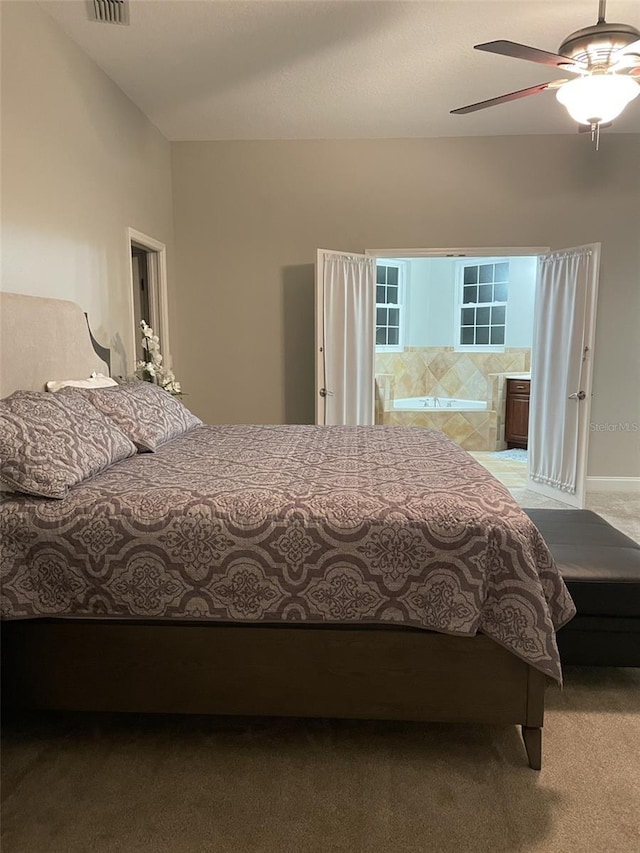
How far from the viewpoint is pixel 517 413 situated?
6988 mm

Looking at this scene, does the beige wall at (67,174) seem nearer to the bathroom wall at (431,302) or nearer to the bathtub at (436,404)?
the bathtub at (436,404)

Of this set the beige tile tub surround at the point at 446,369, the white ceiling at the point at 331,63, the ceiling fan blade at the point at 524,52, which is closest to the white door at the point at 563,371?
the white ceiling at the point at 331,63

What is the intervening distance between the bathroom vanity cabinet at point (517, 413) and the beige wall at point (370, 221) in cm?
188

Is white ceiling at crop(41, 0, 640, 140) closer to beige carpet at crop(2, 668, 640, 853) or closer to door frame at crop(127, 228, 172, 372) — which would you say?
door frame at crop(127, 228, 172, 372)

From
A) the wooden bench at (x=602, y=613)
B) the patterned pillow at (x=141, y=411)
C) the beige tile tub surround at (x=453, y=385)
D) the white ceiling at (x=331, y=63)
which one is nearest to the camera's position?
the wooden bench at (x=602, y=613)

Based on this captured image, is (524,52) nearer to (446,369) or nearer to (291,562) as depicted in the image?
(291,562)

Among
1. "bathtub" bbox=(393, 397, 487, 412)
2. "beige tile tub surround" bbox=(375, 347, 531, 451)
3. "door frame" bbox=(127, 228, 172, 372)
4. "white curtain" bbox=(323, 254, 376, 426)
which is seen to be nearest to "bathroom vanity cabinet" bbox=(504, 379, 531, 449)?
"beige tile tub surround" bbox=(375, 347, 531, 451)

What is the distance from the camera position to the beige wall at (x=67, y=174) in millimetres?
2605

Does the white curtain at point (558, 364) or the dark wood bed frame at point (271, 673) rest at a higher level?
the white curtain at point (558, 364)

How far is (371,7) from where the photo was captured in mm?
2895

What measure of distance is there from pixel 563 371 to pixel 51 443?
13.1ft

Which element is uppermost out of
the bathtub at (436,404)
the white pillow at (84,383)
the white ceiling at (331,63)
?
the white ceiling at (331,63)

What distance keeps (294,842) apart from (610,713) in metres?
1.23

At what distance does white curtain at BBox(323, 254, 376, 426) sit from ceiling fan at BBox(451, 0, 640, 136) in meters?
2.39
